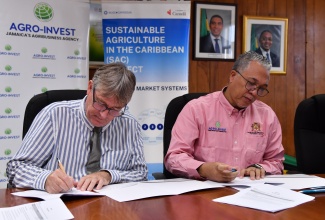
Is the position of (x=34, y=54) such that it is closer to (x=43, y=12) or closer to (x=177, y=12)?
(x=43, y=12)

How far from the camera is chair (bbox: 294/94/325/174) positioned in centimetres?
204

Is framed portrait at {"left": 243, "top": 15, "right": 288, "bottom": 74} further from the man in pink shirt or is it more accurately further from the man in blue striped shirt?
the man in blue striped shirt

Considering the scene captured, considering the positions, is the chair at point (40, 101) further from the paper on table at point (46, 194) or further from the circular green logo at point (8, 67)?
the circular green logo at point (8, 67)

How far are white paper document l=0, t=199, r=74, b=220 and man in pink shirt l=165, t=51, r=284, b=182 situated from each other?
84 cm

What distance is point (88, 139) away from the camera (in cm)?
168

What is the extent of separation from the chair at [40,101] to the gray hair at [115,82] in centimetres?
42

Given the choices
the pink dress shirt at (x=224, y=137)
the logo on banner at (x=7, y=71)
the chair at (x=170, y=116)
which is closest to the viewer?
the pink dress shirt at (x=224, y=137)

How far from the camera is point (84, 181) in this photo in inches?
55.0

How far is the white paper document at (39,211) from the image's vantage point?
1.05 meters

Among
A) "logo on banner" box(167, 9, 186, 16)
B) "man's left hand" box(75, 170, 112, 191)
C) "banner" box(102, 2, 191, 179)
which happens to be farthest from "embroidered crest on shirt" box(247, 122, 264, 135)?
"logo on banner" box(167, 9, 186, 16)

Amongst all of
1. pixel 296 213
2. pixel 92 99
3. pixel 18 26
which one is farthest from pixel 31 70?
pixel 296 213

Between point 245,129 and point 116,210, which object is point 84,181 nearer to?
point 116,210

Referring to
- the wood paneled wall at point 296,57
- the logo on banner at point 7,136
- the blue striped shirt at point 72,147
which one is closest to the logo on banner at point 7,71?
the logo on banner at point 7,136

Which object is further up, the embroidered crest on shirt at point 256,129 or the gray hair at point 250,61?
the gray hair at point 250,61
